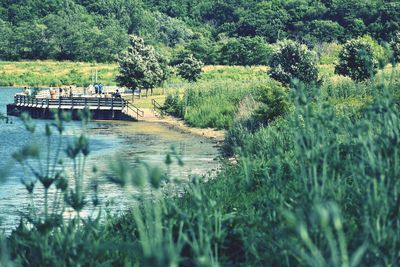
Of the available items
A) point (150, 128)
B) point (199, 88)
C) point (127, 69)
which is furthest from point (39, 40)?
point (150, 128)

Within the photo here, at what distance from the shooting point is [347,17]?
123 metres

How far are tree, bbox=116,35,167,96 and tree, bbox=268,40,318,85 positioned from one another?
16495 millimetres

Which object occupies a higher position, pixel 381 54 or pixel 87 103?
pixel 381 54

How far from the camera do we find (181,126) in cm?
4706

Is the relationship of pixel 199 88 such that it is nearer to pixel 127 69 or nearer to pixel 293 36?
pixel 127 69

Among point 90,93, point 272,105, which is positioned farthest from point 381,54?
point 272,105

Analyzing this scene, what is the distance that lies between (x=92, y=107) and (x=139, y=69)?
7.92 m

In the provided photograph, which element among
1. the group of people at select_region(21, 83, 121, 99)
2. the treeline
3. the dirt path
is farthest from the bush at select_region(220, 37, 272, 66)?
the dirt path

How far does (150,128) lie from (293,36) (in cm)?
8074

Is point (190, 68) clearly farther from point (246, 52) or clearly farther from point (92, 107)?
point (246, 52)

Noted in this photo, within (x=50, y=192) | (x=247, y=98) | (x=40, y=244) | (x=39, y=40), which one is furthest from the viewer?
(x=39, y=40)

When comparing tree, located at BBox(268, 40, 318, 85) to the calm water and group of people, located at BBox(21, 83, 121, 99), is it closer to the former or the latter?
the calm water

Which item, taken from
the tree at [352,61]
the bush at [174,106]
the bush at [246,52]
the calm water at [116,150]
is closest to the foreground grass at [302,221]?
the calm water at [116,150]

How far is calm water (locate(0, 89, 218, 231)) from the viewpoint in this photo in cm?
2017
